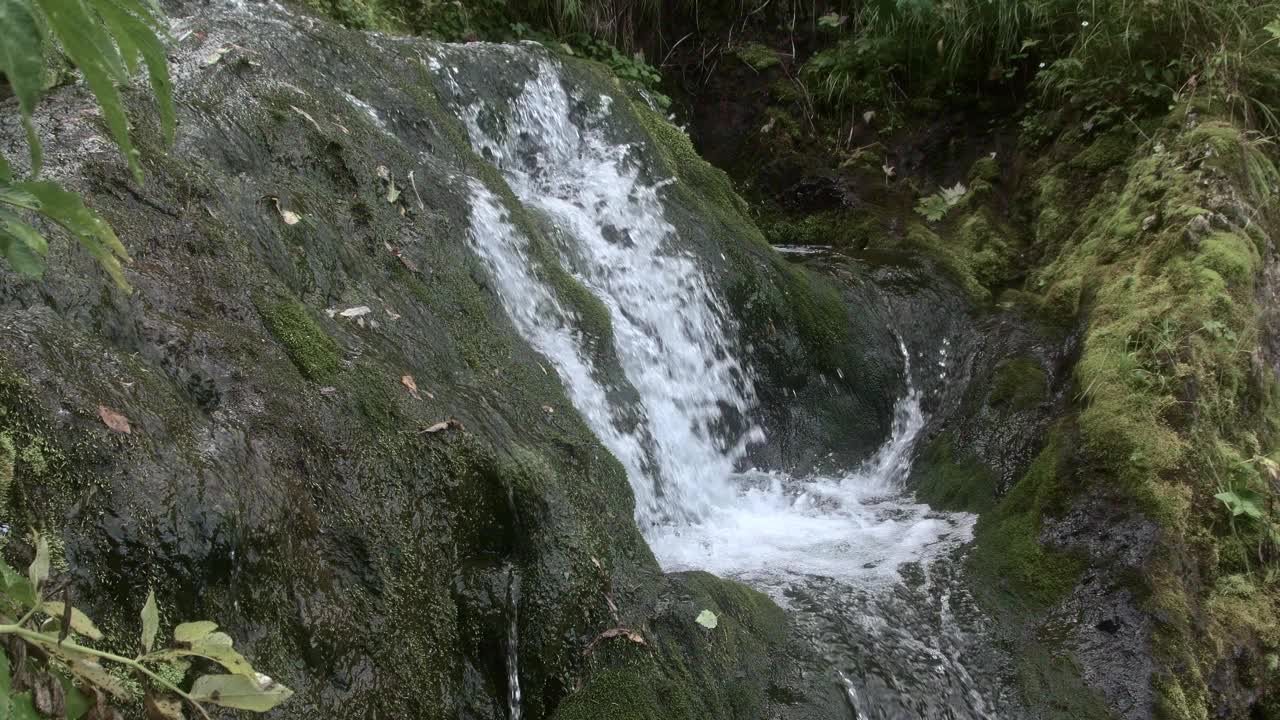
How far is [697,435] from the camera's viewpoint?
506 cm

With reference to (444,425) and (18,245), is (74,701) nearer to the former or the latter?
(18,245)

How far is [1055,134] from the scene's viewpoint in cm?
631

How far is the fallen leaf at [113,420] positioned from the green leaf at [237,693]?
0.84 meters

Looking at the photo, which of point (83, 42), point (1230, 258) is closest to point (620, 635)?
point (83, 42)

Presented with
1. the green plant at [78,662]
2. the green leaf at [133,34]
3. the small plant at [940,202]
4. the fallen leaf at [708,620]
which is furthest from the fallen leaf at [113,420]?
the small plant at [940,202]

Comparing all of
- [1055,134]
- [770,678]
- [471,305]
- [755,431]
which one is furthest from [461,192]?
[1055,134]

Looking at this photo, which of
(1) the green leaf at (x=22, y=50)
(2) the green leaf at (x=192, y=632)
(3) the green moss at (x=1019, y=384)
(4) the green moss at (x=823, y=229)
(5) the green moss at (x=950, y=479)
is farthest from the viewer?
(4) the green moss at (x=823, y=229)

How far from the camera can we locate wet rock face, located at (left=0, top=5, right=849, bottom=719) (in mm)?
1911

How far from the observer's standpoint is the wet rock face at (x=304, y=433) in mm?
1911

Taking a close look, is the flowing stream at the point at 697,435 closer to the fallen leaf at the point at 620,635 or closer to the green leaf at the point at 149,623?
the fallen leaf at the point at 620,635

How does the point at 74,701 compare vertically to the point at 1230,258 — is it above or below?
below

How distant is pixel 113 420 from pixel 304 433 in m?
0.52

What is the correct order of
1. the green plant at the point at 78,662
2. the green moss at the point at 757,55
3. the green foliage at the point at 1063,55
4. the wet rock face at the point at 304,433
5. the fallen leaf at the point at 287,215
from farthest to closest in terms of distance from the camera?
the green moss at the point at 757,55
the green foliage at the point at 1063,55
the fallen leaf at the point at 287,215
the wet rock face at the point at 304,433
the green plant at the point at 78,662

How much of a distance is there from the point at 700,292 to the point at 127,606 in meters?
4.02
